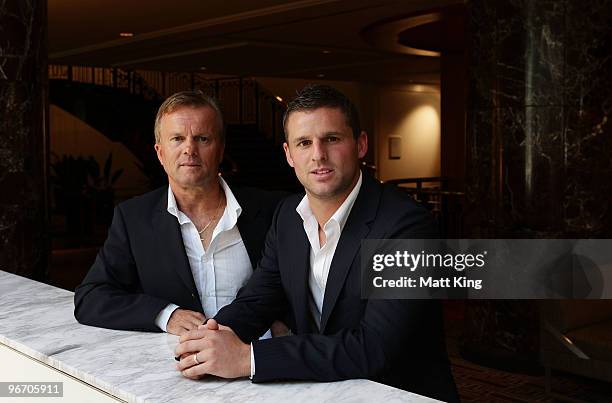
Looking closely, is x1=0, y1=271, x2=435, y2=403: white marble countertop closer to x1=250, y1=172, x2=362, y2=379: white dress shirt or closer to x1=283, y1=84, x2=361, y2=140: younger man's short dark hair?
x1=250, y1=172, x2=362, y2=379: white dress shirt

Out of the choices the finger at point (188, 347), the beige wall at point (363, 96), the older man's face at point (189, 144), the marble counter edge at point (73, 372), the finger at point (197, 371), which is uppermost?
the beige wall at point (363, 96)

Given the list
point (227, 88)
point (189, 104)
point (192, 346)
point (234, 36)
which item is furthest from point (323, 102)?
point (227, 88)

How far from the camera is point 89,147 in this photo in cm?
1877

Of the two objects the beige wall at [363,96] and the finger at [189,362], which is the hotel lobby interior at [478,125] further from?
the beige wall at [363,96]

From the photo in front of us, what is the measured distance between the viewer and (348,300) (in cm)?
195

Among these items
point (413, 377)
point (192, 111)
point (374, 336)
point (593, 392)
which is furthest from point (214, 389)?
point (593, 392)

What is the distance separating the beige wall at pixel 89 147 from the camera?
60.3ft

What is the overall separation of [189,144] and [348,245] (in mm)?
643

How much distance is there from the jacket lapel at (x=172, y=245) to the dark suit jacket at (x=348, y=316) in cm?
25

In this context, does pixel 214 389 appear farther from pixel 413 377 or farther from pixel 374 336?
pixel 413 377

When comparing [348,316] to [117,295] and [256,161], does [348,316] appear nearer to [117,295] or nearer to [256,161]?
[117,295]

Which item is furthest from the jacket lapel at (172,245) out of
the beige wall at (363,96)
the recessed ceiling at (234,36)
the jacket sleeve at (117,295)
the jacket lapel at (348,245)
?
the beige wall at (363,96)

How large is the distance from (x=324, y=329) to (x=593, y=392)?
12.2 ft

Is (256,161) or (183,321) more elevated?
(256,161)
